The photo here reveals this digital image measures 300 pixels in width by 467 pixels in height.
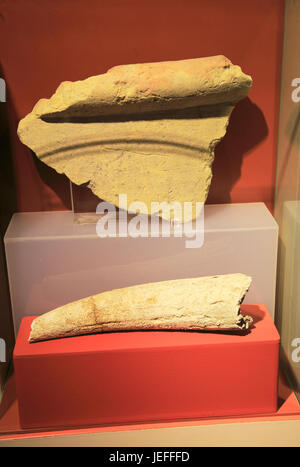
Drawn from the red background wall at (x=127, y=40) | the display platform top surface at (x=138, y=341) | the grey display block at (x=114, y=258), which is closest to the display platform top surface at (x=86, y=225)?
the grey display block at (x=114, y=258)

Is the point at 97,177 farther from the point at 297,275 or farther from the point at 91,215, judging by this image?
the point at 297,275

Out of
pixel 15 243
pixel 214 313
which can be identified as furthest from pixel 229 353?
pixel 15 243

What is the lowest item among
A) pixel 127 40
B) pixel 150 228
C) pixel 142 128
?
pixel 150 228

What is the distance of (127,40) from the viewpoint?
223 centimetres

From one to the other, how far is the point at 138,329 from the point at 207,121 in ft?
3.02

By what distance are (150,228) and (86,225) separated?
0.93 feet

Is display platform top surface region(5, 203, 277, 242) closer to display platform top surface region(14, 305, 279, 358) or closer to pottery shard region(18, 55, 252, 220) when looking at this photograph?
pottery shard region(18, 55, 252, 220)

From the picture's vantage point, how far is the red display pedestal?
6.81ft

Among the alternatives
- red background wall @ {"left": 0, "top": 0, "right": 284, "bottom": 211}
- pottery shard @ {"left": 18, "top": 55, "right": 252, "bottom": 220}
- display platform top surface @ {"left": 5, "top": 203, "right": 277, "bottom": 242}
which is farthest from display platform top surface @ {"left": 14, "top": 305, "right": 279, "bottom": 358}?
red background wall @ {"left": 0, "top": 0, "right": 284, "bottom": 211}

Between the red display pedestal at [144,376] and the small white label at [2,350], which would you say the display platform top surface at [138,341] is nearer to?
the red display pedestal at [144,376]

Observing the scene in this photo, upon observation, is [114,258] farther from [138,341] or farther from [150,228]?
[138,341]

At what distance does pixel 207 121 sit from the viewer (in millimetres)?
2246

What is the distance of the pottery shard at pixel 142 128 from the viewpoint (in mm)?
2121

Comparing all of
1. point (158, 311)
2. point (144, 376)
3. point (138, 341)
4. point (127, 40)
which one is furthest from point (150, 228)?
point (127, 40)
